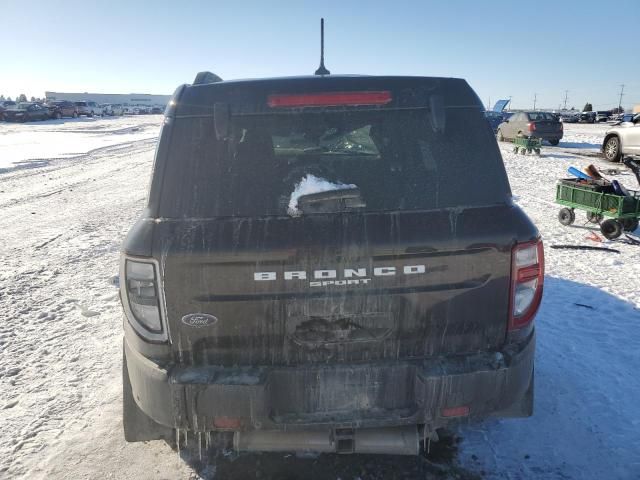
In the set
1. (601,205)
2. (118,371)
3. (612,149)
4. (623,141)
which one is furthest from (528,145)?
(118,371)

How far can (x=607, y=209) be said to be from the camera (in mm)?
7504

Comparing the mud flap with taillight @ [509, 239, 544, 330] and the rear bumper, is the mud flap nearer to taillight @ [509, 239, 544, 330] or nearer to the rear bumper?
the rear bumper

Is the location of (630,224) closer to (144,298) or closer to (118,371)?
(118,371)

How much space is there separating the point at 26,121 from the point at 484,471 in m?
49.6

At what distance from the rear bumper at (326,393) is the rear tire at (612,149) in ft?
55.1

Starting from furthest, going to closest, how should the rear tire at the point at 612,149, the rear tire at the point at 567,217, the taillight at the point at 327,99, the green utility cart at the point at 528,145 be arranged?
1. the green utility cart at the point at 528,145
2. the rear tire at the point at 612,149
3. the rear tire at the point at 567,217
4. the taillight at the point at 327,99

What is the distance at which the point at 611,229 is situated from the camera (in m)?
7.41

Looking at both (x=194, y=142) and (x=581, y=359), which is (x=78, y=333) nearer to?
(x=194, y=142)

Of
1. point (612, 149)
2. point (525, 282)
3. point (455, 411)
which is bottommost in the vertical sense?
point (455, 411)

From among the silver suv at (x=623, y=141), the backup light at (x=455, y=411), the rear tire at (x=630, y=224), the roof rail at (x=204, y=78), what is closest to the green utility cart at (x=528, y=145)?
the silver suv at (x=623, y=141)

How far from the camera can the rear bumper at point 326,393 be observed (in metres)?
2.16


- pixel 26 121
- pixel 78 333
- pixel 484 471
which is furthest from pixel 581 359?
pixel 26 121

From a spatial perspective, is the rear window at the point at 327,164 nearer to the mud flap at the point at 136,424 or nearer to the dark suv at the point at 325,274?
the dark suv at the point at 325,274

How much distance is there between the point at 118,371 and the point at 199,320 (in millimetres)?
2172
